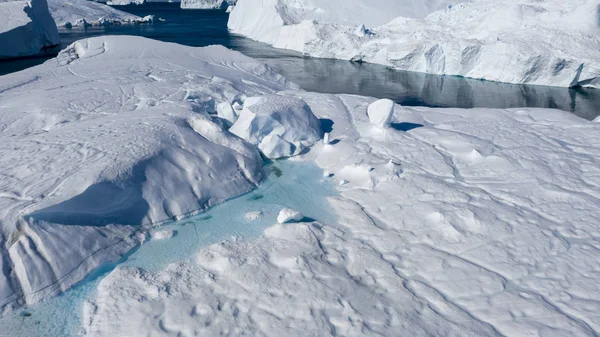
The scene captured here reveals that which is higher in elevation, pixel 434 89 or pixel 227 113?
pixel 227 113

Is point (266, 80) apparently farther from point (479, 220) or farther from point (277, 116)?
point (479, 220)

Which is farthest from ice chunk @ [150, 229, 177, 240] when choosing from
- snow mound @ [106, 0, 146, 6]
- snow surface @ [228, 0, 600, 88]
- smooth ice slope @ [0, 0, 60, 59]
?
snow mound @ [106, 0, 146, 6]

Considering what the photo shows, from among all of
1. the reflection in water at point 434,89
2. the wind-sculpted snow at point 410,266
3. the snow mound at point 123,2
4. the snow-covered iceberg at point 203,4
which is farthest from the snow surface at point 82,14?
the wind-sculpted snow at point 410,266

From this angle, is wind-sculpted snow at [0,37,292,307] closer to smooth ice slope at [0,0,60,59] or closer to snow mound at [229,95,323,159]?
snow mound at [229,95,323,159]

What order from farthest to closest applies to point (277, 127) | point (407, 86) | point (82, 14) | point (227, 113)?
point (82, 14) < point (407, 86) < point (227, 113) < point (277, 127)

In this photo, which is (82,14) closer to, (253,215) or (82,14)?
(82,14)

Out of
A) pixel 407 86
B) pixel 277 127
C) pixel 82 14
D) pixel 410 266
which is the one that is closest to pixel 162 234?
pixel 410 266
